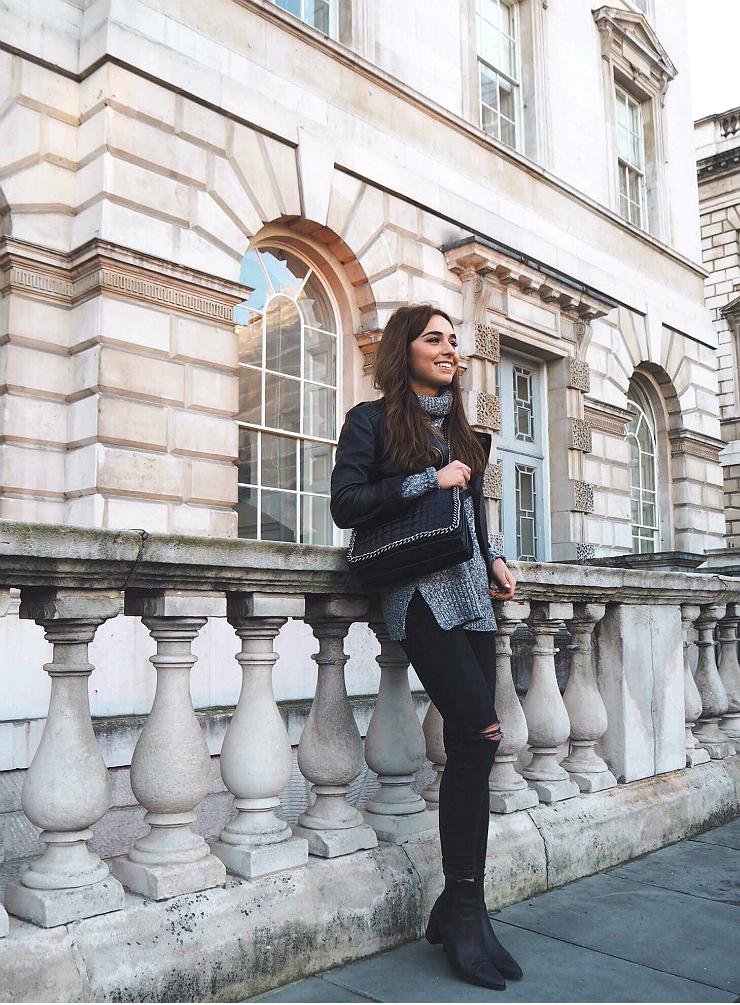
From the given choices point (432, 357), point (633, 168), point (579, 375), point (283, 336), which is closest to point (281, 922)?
point (432, 357)

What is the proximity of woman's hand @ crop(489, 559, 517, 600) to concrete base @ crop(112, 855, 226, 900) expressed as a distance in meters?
1.27

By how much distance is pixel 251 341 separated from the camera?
877 cm

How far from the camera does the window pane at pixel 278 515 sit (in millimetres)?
8758

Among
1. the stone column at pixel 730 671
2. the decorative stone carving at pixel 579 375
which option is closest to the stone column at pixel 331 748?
the stone column at pixel 730 671

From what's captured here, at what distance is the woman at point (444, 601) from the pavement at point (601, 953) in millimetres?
115

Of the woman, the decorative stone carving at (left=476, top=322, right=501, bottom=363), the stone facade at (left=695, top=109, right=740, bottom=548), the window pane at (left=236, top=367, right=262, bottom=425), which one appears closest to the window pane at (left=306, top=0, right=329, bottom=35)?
the decorative stone carving at (left=476, top=322, right=501, bottom=363)

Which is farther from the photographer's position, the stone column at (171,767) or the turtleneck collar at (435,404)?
the turtleneck collar at (435,404)

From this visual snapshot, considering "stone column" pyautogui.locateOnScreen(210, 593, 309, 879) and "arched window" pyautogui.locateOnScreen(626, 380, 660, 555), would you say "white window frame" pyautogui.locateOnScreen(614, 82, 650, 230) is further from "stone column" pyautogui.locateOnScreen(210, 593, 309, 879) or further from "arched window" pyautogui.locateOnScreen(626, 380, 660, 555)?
"stone column" pyautogui.locateOnScreen(210, 593, 309, 879)

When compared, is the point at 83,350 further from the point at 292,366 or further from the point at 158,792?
the point at 158,792

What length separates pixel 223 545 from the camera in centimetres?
256

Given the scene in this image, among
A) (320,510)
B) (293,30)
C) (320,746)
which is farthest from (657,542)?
(320,746)

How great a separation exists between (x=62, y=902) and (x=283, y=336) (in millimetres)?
7506

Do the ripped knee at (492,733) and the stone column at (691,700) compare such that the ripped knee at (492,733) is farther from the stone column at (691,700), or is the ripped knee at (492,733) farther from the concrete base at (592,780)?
the stone column at (691,700)

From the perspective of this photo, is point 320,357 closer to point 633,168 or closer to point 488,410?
point 488,410
